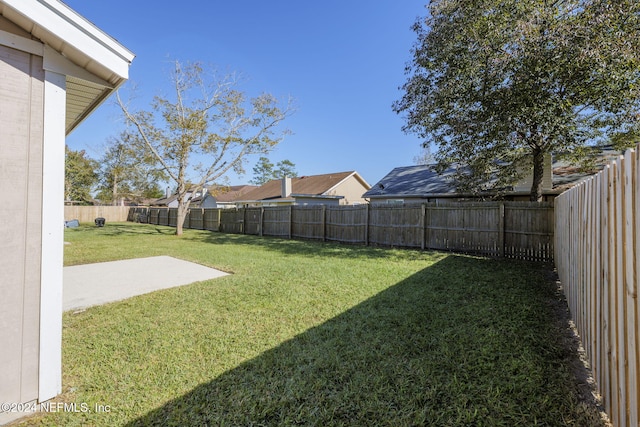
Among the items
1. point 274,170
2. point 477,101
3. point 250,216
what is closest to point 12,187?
point 477,101

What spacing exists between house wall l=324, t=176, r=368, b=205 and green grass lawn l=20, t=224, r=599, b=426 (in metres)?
20.2

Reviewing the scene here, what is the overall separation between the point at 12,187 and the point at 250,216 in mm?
14907

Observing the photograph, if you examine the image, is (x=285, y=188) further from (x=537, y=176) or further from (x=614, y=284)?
(x=614, y=284)

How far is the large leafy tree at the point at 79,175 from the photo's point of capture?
32344mm

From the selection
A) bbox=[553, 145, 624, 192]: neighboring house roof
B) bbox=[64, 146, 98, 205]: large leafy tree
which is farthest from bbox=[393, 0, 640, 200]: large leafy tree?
bbox=[64, 146, 98, 205]: large leafy tree

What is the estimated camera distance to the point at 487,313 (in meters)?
3.95

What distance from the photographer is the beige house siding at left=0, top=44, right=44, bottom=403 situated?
78.4 inches

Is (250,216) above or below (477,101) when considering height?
below

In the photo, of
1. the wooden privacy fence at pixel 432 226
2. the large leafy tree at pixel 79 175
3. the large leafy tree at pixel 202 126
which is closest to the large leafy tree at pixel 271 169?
the large leafy tree at pixel 79 175

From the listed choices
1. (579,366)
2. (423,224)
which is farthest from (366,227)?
(579,366)

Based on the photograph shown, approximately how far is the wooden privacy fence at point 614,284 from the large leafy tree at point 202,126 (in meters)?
17.4

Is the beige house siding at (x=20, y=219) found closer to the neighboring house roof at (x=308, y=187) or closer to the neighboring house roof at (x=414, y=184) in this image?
the neighboring house roof at (x=414, y=184)

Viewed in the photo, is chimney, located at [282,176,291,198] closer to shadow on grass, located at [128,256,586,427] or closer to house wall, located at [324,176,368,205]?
house wall, located at [324,176,368,205]

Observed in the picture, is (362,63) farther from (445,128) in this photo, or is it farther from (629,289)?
(629,289)
